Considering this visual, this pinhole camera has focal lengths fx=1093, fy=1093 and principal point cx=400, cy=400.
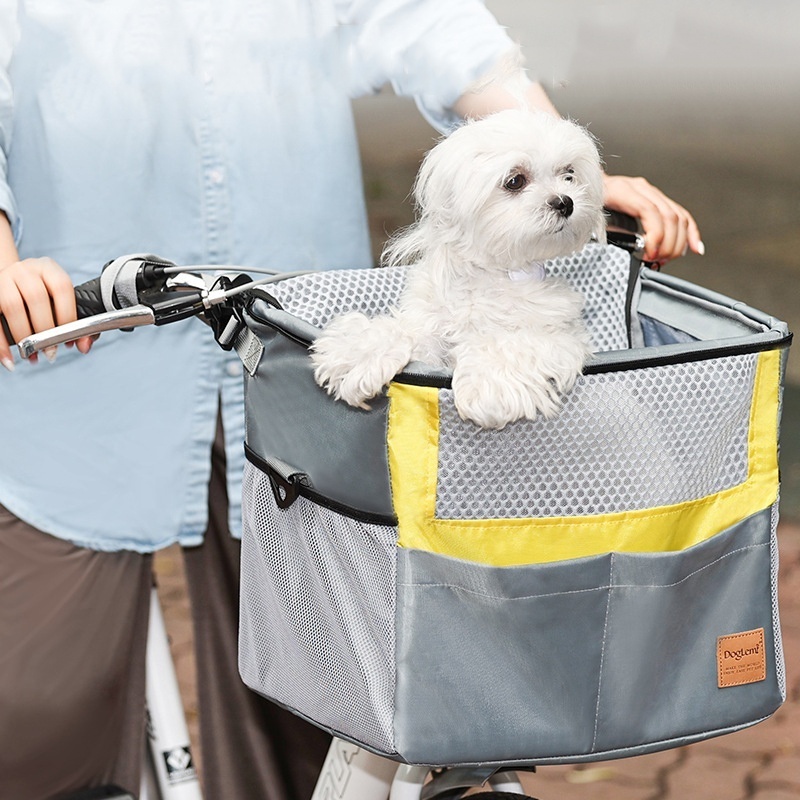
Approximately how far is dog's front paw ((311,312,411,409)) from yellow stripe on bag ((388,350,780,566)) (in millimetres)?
23

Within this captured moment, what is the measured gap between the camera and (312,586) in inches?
41.0

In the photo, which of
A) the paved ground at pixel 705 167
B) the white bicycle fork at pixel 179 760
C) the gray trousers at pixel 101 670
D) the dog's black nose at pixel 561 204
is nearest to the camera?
the dog's black nose at pixel 561 204

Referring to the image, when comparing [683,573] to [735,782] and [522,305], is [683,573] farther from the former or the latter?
[735,782]

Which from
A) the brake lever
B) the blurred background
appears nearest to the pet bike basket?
the brake lever

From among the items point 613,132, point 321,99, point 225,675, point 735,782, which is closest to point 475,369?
point 321,99

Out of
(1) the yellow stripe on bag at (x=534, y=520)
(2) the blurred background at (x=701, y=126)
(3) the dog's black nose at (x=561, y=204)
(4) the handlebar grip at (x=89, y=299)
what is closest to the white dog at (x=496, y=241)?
(3) the dog's black nose at (x=561, y=204)

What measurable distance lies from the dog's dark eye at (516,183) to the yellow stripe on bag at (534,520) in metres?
0.31

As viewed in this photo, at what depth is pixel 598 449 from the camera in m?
0.95

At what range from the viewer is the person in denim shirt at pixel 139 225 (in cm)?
138

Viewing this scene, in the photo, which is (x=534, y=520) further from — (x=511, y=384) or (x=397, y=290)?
(x=397, y=290)

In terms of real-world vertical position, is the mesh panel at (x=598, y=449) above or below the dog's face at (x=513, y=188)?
below

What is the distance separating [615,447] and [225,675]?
971mm

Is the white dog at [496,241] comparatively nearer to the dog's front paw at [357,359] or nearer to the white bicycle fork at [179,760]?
the dog's front paw at [357,359]

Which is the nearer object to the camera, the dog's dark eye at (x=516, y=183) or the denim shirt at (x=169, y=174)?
the dog's dark eye at (x=516, y=183)
